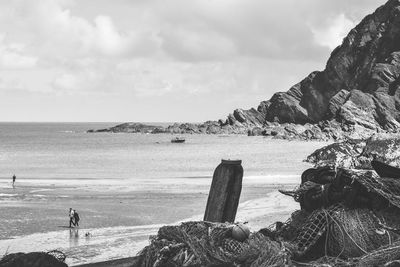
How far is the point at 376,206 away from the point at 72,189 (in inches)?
1438

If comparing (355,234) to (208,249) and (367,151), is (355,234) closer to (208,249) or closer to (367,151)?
(208,249)

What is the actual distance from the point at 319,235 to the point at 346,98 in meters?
150

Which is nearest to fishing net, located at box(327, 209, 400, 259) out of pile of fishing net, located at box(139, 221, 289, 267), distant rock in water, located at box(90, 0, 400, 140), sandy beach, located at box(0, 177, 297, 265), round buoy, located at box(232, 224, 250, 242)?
pile of fishing net, located at box(139, 221, 289, 267)

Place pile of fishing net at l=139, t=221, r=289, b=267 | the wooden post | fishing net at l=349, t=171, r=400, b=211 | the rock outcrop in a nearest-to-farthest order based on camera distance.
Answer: pile of fishing net at l=139, t=221, r=289, b=267 < fishing net at l=349, t=171, r=400, b=211 < the wooden post < the rock outcrop

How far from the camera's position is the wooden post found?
531 cm

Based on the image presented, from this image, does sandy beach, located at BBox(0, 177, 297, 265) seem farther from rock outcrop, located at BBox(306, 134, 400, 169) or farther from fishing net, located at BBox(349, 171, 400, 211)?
fishing net, located at BBox(349, 171, 400, 211)

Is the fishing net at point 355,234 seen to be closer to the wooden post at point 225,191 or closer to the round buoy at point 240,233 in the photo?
the round buoy at point 240,233

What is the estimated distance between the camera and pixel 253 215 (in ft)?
87.0

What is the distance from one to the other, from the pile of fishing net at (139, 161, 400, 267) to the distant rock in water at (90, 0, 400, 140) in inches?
4967

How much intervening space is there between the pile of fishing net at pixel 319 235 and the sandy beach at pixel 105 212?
42.3 feet

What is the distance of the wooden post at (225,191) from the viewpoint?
531cm

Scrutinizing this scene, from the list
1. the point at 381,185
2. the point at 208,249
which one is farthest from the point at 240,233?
the point at 381,185

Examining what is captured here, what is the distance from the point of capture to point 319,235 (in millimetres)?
4875

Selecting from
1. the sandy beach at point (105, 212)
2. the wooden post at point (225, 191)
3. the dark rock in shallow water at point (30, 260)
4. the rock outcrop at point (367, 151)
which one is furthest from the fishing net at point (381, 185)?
the rock outcrop at point (367, 151)
